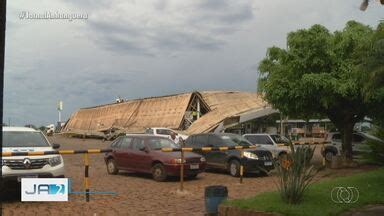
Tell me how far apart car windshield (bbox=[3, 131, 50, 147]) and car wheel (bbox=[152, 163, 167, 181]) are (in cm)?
452

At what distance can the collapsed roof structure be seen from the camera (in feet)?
162

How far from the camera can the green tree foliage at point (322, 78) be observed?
2170 centimetres

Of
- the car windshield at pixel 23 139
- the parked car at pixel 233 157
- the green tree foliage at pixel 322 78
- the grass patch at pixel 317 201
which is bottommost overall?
the grass patch at pixel 317 201

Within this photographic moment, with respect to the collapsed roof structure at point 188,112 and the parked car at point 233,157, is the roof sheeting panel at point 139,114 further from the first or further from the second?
the parked car at point 233,157

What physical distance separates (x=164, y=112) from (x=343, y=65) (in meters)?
36.0

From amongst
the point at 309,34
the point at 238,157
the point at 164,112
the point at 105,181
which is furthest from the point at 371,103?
the point at 164,112

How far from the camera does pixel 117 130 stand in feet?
196

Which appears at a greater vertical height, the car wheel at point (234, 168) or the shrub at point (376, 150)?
the shrub at point (376, 150)

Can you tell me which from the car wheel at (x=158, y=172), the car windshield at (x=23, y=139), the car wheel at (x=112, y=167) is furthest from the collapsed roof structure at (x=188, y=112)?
the car windshield at (x=23, y=139)

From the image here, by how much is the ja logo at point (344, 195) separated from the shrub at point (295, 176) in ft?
2.70

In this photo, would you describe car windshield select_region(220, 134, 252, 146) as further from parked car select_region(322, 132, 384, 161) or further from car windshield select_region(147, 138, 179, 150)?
parked car select_region(322, 132, 384, 161)

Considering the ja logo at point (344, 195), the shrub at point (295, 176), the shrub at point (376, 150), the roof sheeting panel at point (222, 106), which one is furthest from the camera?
the roof sheeting panel at point (222, 106)

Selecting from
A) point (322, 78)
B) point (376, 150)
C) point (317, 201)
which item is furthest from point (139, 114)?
point (317, 201)

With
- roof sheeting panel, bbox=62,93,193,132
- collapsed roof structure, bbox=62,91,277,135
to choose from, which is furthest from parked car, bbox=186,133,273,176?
roof sheeting panel, bbox=62,93,193,132
